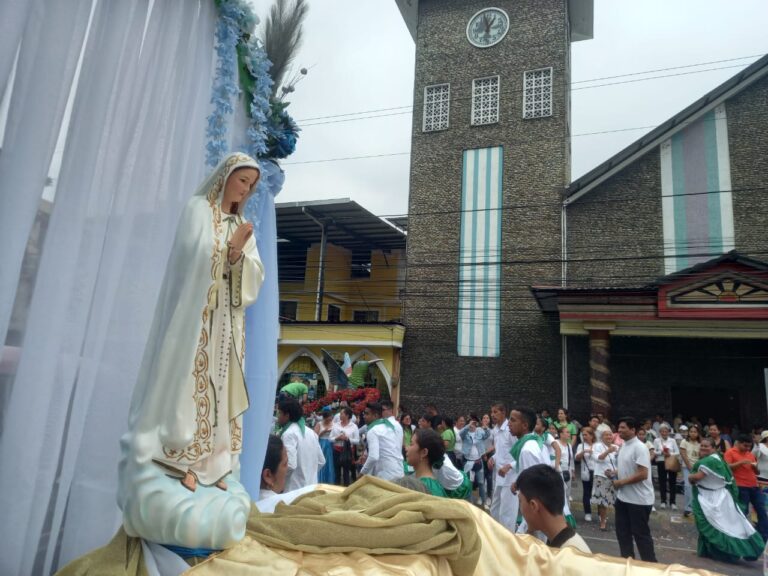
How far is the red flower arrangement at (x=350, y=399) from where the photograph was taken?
13.3 meters

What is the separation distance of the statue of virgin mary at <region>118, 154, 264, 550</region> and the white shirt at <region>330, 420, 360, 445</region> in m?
7.91

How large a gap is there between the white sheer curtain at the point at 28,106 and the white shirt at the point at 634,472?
229 inches

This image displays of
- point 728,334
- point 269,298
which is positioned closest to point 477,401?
point 728,334

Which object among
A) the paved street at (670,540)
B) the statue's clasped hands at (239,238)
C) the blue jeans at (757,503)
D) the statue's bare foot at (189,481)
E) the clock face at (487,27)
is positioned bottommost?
the paved street at (670,540)

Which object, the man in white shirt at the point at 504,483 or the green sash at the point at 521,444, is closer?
the green sash at the point at 521,444

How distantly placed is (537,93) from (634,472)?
49.6 ft

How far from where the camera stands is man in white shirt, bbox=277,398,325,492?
5775 millimetres

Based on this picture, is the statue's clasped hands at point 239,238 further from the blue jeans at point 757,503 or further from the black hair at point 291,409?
the blue jeans at point 757,503

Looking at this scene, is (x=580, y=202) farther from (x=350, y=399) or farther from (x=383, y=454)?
(x=383, y=454)

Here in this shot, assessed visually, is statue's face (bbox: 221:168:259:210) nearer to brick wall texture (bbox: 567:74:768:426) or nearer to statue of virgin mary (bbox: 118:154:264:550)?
statue of virgin mary (bbox: 118:154:264:550)

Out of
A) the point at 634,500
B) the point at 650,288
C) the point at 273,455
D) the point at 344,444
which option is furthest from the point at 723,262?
the point at 273,455

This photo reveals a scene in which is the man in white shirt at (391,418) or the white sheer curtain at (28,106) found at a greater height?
the white sheer curtain at (28,106)

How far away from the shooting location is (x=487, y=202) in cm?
1814

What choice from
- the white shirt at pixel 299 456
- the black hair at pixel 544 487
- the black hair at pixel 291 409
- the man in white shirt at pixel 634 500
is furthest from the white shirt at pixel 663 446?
the black hair at pixel 544 487
